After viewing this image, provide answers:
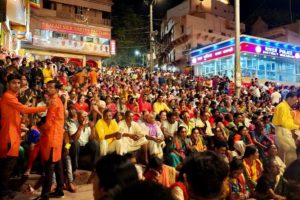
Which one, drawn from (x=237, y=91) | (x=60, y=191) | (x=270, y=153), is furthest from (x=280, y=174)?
(x=237, y=91)

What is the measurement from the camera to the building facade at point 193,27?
37938 mm

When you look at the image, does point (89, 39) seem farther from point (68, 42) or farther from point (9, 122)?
point (9, 122)

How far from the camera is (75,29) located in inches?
1248

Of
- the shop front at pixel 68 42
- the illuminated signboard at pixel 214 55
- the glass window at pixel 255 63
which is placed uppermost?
the shop front at pixel 68 42

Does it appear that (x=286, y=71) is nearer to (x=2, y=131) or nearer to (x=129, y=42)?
(x=129, y=42)

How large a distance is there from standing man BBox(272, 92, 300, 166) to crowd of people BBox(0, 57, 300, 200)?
2 centimetres

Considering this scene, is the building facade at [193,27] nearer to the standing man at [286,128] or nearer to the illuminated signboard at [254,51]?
the illuminated signboard at [254,51]

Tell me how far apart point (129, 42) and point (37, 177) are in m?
34.3

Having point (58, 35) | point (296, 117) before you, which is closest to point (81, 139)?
point (296, 117)

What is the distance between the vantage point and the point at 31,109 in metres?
4.49

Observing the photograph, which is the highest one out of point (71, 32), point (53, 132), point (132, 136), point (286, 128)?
point (71, 32)

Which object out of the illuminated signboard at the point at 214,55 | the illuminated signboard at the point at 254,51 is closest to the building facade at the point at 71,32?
the illuminated signboard at the point at 214,55

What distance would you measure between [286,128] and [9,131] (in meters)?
5.23

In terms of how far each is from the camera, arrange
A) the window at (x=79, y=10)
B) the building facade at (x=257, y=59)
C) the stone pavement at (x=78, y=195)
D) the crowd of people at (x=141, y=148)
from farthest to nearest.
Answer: the window at (x=79, y=10), the building facade at (x=257, y=59), the stone pavement at (x=78, y=195), the crowd of people at (x=141, y=148)
